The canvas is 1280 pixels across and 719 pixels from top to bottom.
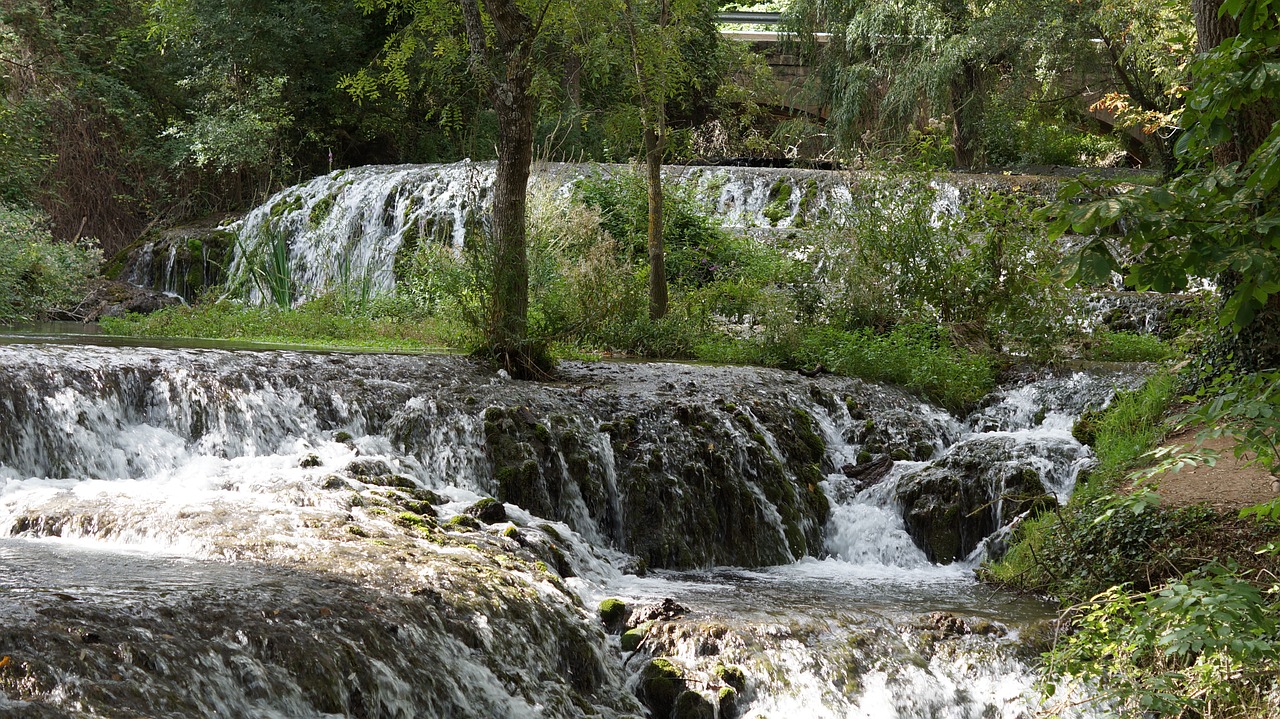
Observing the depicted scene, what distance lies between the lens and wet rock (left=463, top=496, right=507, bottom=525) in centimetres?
611

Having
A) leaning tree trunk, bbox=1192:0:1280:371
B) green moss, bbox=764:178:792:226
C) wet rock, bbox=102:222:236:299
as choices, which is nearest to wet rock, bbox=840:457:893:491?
leaning tree trunk, bbox=1192:0:1280:371

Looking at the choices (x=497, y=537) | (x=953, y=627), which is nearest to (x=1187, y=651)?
(x=953, y=627)

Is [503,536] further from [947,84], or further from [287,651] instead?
[947,84]

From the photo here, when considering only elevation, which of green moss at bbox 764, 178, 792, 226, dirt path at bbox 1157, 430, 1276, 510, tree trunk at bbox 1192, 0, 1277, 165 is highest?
tree trunk at bbox 1192, 0, 1277, 165

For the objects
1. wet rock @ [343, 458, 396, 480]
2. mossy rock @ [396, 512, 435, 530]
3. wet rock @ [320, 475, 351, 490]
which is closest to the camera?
mossy rock @ [396, 512, 435, 530]

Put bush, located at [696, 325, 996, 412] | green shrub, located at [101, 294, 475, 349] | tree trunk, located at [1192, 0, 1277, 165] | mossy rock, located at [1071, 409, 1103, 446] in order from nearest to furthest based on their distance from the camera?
tree trunk, located at [1192, 0, 1277, 165] → mossy rock, located at [1071, 409, 1103, 446] → bush, located at [696, 325, 996, 412] → green shrub, located at [101, 294, 475, 349]

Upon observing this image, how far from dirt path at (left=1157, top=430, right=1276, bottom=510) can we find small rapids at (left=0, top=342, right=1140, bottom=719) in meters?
0.76

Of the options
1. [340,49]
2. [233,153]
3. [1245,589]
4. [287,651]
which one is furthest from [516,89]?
[340,49]

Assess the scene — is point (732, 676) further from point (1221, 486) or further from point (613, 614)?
point (1221, 486)

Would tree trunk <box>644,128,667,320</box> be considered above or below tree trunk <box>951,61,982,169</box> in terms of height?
below

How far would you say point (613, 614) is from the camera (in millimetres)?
5289

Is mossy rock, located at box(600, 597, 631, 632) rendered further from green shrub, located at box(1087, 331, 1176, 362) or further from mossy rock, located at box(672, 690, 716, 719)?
green shrub, located at box(1087, 331, 1176, 362)

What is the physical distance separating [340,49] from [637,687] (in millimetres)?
18390

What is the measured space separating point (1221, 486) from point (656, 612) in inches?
145
